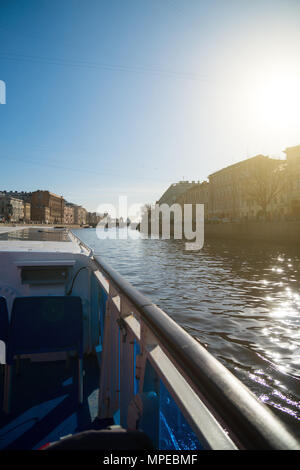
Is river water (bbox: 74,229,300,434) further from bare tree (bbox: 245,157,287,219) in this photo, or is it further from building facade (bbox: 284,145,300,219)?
building facade (bbox: 284,145,300,219)

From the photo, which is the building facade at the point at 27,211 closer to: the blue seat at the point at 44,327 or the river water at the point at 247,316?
the river water at the point at 247,316

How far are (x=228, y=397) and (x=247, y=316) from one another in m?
9.44

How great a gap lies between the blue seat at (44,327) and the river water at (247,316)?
9.86ft

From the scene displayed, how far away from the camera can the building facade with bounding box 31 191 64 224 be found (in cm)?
14875

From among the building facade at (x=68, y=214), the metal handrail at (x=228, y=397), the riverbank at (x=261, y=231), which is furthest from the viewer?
the building facade at (x=68, y=214)

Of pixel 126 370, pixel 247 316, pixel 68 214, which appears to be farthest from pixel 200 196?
pixel 68 214

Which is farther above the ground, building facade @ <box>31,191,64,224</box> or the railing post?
building facade @ <box>31,191,64,224</box>

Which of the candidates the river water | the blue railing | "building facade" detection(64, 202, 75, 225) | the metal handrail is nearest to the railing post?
the blue railing

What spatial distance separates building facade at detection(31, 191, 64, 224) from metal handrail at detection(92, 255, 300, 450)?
15319 centimetres

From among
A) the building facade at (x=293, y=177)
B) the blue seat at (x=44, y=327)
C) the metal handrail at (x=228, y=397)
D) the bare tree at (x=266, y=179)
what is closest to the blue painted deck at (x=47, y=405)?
the blue seat at (x=44, y=327)

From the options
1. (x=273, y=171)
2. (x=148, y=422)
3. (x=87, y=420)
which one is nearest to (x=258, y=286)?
(x=87, y=420)

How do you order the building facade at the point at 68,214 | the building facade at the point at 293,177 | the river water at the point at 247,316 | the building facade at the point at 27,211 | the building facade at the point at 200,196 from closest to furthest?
the river water at the point at 247,316
the building facade at the point at 293,177
the building facade at the point at 200,196
the building facade at the point at 27,211
the building facade at the point at 68,214

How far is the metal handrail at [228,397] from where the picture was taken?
2.21 feet
